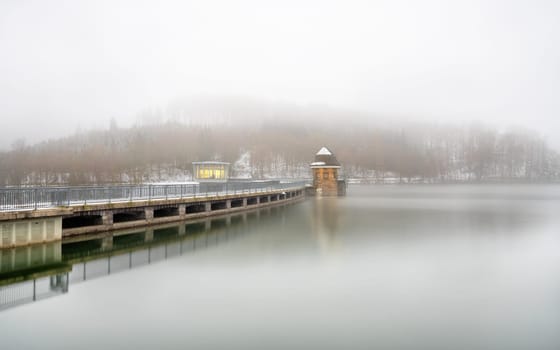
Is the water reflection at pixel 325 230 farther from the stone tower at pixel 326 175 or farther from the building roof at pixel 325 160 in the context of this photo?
the stone tower at pixel 326 175

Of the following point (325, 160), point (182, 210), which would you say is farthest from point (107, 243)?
point (325, 160)

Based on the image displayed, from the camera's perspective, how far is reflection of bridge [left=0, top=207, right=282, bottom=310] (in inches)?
501

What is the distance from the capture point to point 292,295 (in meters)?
12.1

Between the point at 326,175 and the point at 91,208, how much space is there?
4746cm

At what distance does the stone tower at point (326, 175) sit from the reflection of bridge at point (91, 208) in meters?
29.0

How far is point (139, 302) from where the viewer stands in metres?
11.4

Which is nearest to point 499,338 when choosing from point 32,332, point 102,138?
point 32,332

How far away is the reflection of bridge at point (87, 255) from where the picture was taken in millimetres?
12719

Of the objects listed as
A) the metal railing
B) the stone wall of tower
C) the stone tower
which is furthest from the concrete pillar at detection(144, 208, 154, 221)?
the stone wall of tower

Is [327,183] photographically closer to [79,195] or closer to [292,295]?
[79,195]

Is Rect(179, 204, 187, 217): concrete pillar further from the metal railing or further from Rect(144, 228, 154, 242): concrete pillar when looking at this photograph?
Rect(144, 228, 154, 242): concrete pillar

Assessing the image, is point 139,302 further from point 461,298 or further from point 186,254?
point 461,298

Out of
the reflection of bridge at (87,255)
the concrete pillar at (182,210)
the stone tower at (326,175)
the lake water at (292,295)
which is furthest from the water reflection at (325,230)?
the stone tower at (326,175)

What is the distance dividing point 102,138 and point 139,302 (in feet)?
601
